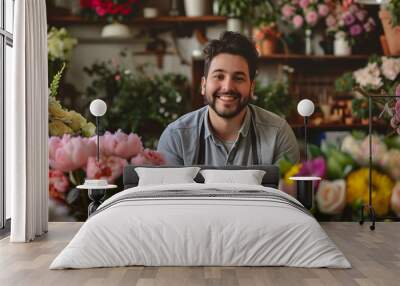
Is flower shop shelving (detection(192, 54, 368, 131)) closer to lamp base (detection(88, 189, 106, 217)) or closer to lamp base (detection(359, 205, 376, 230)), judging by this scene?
lamp base (detection(359, 205, 376, 230))

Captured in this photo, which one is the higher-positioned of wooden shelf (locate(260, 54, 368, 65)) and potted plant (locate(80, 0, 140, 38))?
potted plant (locate(80, 0, 140, 38))

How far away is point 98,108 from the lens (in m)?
6.47

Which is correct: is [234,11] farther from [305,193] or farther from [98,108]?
[305,193]

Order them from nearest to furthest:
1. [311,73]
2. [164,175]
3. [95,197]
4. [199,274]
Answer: [199,274]
[95,197]
[164,175]
[311,73]

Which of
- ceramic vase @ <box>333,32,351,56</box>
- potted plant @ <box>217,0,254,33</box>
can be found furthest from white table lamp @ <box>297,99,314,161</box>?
potted plant @ <box>217,0,254,33</box>

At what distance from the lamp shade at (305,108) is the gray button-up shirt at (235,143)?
28cm

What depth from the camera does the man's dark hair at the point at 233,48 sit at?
22.2 feet

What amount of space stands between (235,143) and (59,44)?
1938 millimetres

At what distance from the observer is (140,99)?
680 centimetres

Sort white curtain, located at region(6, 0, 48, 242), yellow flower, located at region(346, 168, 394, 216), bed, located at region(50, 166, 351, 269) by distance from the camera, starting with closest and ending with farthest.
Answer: bed, located at region(50, 166, 351, 269)
white curtain, located at region(6, 0, 48, 242)
yellow flower, located at region(346, 168, 394, 216)

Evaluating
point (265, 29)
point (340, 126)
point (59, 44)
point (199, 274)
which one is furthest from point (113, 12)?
point (199, 274)

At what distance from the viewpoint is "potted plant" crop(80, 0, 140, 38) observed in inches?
272

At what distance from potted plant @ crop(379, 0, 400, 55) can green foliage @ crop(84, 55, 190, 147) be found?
1970mm

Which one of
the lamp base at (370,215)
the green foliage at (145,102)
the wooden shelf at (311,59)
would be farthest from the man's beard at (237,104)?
the lamp base at (370,215)
